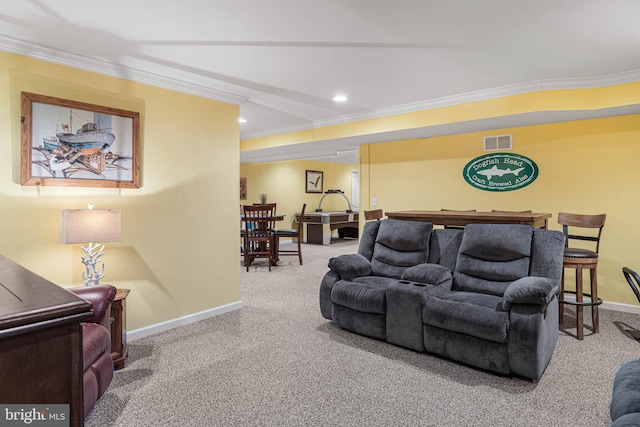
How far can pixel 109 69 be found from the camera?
3014 millimetres

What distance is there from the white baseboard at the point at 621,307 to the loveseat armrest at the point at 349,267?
9.20ft

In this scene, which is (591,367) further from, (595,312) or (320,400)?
(320,400)

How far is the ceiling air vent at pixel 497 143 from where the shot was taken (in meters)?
4.65

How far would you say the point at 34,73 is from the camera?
8.74 ft

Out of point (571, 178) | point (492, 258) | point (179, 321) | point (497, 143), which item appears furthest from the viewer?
point (497, 143)

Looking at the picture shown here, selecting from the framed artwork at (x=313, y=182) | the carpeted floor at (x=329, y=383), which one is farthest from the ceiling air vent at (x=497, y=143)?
the framed artwork at (x=313, y=182)

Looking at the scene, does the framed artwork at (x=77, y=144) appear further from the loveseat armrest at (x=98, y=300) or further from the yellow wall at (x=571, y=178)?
the yellow wall at (x=571, y=178)

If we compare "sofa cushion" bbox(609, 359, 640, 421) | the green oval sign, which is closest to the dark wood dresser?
"sofa cushion" bbox(609, 359, 640, 421)

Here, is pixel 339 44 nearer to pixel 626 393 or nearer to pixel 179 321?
pixel 626 393

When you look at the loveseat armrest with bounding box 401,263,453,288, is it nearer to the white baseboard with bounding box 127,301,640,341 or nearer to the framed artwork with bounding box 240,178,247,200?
the white baseboard with bounding box 127,301,640,341

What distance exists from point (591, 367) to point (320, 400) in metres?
1.99

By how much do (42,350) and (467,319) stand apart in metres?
2.39

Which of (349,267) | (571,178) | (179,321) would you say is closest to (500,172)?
(571,178)

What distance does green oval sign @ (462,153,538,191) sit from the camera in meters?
4.54
